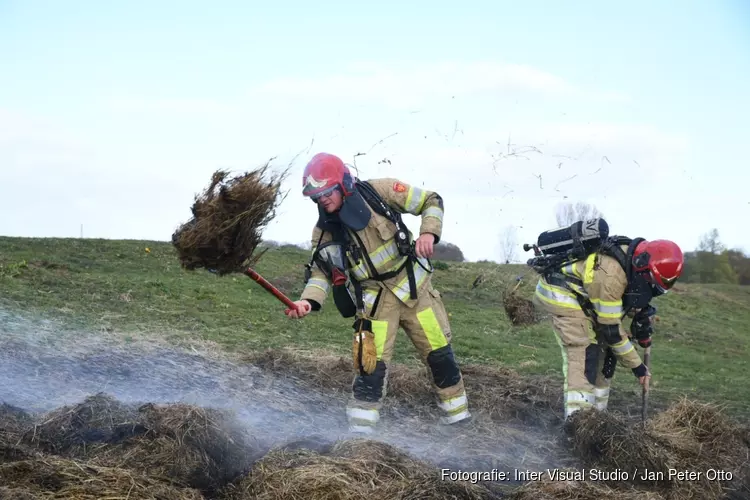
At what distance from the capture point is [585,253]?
6598 millimetres

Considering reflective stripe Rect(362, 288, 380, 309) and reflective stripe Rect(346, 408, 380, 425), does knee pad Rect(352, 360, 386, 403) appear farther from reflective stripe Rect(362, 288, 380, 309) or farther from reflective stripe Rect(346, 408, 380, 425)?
reflective stripe Rect(362, 288, 380, 309)

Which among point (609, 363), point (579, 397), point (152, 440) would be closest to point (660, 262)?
point (609, 363)

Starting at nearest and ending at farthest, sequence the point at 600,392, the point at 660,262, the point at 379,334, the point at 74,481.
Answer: the point at 74,481
the point at 379,334
the point at 660,262
the point at 600,392

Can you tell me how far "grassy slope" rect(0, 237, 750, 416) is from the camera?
9.59m

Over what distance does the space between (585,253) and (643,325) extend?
903 mm

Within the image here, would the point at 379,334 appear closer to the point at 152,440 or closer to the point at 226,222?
the point at 226,222

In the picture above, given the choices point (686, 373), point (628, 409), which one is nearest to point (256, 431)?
point (628, 409)

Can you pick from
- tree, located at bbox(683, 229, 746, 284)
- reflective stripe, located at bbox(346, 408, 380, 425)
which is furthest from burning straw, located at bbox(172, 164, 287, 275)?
tree, located at bbox(683, 229, 746, 284)

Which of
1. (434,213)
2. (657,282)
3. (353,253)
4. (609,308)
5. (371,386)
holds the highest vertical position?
(434,213)

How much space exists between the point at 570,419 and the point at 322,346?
4571 millimetres

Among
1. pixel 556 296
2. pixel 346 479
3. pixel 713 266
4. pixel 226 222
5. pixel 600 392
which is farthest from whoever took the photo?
pixel 713 266

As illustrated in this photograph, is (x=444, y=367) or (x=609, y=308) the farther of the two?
(x=609, y=308)

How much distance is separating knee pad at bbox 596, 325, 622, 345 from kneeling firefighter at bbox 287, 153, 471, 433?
1.37 m

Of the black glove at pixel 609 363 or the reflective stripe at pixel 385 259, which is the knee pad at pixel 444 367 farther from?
the black glove at pixel 609 363
